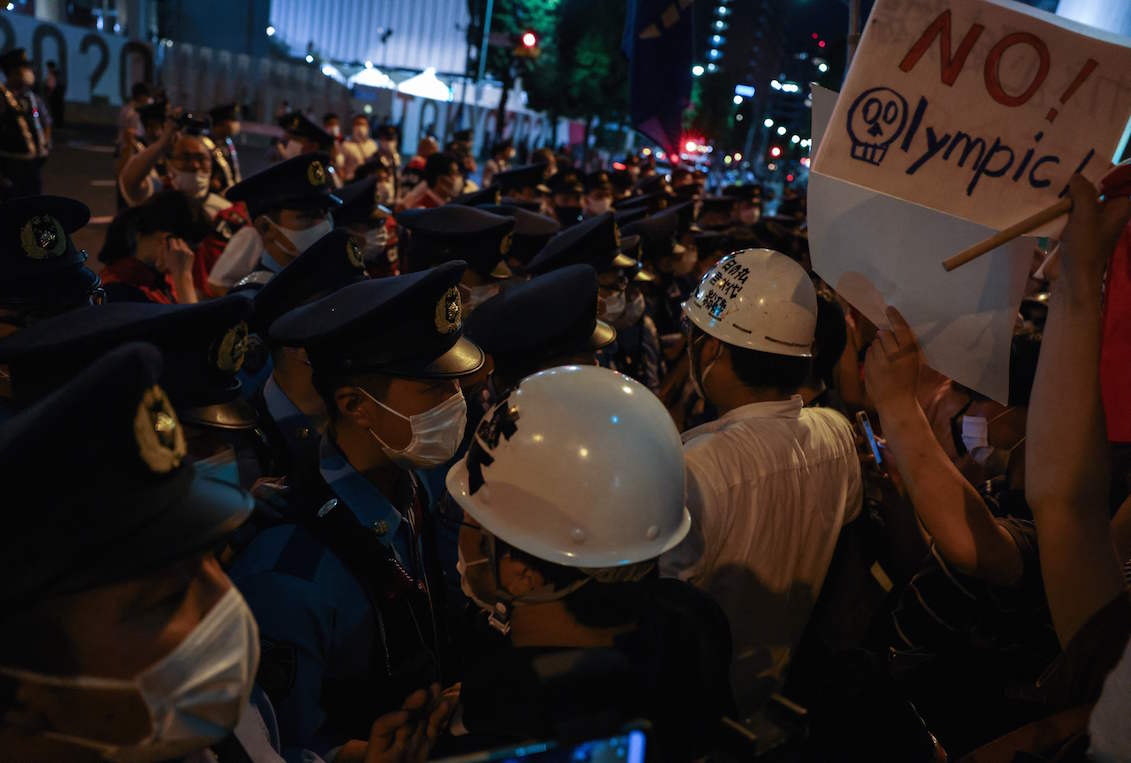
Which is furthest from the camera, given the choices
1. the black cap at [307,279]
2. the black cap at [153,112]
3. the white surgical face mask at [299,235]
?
the black cap at [153,112]

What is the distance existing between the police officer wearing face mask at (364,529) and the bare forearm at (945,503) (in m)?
1.46

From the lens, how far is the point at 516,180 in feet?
32.9

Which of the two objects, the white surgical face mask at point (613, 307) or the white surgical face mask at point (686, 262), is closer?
the white surgical face mask at point (613, 307)

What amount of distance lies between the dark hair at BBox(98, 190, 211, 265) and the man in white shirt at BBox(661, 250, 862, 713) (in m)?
4.32

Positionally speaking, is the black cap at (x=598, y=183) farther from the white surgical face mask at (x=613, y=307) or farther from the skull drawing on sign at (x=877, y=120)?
the skull drawing on sign at (x=877, y=120)

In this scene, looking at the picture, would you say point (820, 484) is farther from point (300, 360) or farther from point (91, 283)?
point (91, 283)

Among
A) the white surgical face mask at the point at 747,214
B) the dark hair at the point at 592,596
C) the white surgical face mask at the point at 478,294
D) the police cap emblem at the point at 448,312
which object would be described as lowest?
the white surgical face mask at the point at 747,214

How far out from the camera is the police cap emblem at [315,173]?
5.67 metres

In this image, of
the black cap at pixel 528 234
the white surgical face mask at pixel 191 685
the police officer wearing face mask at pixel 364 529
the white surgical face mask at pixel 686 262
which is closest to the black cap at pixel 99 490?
the white surgical face mask at pixel 191 685

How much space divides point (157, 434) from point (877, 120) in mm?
1774

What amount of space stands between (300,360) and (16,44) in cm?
2729

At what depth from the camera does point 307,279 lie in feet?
13.0

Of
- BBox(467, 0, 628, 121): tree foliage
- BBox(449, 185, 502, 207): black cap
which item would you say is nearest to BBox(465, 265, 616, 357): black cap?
BBox(449, 185, 502, 207): black cap

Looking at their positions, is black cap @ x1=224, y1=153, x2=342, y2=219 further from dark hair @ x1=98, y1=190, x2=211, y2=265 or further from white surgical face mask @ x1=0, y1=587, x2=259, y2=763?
white surgical face mask @ x1=0, y1=587, x2=259, y2=763
